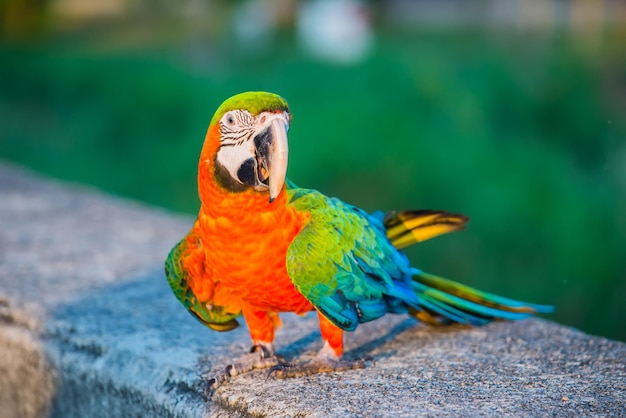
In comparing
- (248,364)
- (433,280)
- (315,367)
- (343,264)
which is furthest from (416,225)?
(248,364)

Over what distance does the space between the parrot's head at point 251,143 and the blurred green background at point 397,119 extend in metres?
4.20

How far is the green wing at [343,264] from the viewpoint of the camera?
1975 millimetres

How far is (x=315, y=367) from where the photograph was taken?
2.16 metres

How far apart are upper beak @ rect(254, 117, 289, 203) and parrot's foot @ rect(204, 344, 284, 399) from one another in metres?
0.54

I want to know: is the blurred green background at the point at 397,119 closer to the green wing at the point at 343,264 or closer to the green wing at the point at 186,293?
the green wing at the point at 343,264

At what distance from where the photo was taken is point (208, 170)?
1946 mm

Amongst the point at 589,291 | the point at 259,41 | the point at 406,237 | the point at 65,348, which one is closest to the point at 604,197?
the point at 589,291

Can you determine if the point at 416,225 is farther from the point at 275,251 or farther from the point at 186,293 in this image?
the point at 186,293

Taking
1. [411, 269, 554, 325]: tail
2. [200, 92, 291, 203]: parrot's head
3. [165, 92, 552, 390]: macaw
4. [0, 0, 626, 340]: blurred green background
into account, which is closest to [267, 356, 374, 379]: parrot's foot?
[165, 92, 552, 390]: macaw

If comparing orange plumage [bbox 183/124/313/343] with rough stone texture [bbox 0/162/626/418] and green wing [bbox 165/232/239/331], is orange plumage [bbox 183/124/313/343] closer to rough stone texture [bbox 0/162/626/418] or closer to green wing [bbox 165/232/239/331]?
green wing [bbox 165/232/239/331]

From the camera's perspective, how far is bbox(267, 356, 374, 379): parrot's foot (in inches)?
84.0

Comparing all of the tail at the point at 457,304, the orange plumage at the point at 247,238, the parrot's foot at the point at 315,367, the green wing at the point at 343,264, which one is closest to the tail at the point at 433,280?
the tail at the point at 457,304

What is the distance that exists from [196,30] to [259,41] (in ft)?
3.67

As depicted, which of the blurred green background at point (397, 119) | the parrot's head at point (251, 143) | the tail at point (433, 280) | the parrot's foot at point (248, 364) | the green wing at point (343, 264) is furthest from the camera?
the blurred green background at point (397, 119)
